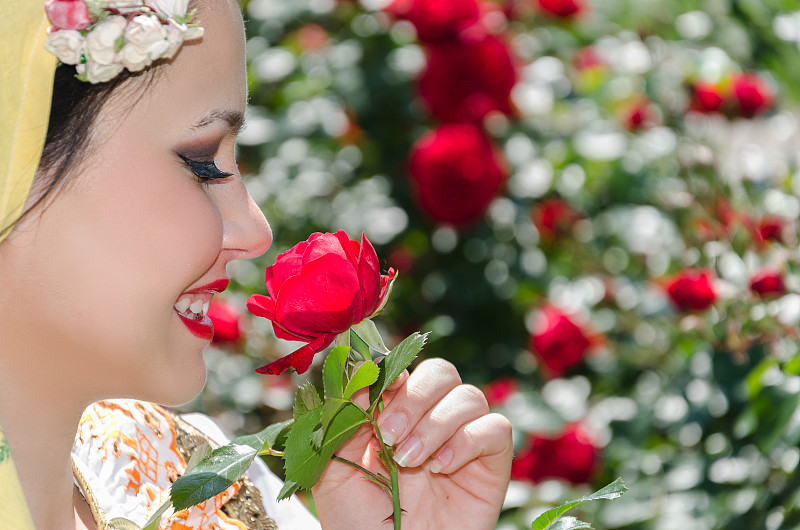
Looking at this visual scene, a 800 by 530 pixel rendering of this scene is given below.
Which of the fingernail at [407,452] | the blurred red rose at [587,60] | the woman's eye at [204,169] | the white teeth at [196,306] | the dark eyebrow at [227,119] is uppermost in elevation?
the dark eyebrow at [227,119]

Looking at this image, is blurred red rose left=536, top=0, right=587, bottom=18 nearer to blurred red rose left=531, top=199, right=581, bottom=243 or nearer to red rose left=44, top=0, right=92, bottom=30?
blurred red rose left=531, top=199, right=581, bottom=243

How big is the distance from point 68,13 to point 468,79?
1.61 meters

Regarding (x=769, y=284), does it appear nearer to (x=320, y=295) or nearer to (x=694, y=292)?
(x=694, y=292)

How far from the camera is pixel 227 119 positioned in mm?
938

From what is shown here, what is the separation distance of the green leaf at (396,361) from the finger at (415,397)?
0.14m

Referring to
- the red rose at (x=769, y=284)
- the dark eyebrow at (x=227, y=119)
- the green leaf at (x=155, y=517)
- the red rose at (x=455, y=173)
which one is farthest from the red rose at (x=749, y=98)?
the green leaf at (x=155, y=517)

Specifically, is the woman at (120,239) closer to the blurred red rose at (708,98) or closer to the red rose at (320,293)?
the red rose at (320,293)

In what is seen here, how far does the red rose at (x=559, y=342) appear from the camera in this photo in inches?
82.3

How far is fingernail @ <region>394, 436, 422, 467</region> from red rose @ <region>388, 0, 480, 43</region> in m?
1.56

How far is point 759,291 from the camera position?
5.23 ft

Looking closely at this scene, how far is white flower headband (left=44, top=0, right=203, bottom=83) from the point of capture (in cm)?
82

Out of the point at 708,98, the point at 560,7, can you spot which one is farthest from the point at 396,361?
the point at 560,7

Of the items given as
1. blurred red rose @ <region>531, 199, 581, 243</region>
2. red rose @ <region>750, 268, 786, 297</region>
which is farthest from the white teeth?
blurred red rose @ <region>531, 199, 581, 243</region>

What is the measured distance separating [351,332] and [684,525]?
103 centimetres
